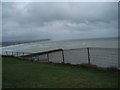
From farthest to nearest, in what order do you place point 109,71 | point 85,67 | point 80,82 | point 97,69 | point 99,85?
point 85,67 < point 97,69 < point 109,71 < point 80,82 < point 99,85

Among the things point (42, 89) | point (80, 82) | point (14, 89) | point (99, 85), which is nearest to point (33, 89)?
point (42, 89)

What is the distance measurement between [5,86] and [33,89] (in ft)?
3.03

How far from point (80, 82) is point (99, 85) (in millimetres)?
602

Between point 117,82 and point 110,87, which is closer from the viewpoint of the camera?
point 110,87

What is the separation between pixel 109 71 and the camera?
6.30 m

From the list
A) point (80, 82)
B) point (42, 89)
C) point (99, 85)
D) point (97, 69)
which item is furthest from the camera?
point (97, 69)

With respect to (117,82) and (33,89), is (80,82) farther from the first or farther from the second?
(33,89)

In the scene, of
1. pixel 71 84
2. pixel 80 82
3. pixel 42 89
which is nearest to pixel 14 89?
pixel 42 89

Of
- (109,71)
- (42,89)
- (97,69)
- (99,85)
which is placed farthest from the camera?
(97,69)

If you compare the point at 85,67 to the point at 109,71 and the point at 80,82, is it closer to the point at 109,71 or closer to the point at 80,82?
the point at 109,71

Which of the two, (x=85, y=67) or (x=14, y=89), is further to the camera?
(x=85, y=67)

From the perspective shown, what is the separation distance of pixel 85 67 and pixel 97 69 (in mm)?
761

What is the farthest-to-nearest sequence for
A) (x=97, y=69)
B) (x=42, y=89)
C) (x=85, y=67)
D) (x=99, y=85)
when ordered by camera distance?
(x=85, y=67), (x=97, y=69), (x=99, y=85), (x=42, y=89)

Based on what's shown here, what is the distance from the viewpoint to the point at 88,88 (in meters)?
4.14
